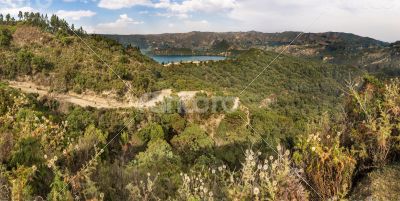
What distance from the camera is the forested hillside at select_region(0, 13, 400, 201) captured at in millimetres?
3365

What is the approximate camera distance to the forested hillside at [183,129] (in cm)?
337

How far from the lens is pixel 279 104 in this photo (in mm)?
53406

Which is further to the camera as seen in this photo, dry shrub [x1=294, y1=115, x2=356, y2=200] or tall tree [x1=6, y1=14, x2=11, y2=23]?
tall tree [x1=6, y1=14, x2=11, y2=23]

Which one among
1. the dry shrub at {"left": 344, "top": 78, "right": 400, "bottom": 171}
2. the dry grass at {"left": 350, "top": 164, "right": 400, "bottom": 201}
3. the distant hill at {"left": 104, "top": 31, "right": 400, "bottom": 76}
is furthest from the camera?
the distant hill at {"left": 104, "top": 31, "right": 400, "bottom": 76}

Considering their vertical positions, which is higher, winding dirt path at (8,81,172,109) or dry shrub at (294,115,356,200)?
dry shrub at (294,115,356,200)

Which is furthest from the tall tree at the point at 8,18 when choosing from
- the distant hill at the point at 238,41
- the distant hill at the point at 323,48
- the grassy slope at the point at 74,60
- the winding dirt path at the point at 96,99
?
the winding dirt path at the point at 96,99

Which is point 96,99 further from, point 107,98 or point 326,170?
point 326,170

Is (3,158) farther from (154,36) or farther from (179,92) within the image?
(154,36)

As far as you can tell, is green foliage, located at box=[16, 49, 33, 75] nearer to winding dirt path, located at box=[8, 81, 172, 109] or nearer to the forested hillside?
the forested hillside

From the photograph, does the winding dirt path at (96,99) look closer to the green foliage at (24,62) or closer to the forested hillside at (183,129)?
the forested hillside at (183,129)

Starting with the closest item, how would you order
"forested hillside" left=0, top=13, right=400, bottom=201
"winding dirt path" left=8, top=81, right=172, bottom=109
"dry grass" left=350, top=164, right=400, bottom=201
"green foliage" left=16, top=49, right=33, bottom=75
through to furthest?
1. "dry grass" left=350, top=164, right=400, bottom=201
2. "forested hillside" left=0, top=13, right=400, bottom=201
3. "winding dirt path" left=8, top=81, right=172, bottom=109
4. "green foliage" left=16, top=49, right=33, bottom=75

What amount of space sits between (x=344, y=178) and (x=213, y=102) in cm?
3017

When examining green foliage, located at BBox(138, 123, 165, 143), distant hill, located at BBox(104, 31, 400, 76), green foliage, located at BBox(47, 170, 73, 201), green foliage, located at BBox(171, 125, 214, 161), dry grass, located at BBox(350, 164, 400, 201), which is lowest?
green foliage, located at BBox(171, 125, 214, 161)

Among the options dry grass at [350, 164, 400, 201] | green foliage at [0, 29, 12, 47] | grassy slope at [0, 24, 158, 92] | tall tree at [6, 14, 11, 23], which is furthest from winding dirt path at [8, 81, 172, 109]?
dry grass at [350, 164, 400, 201]
